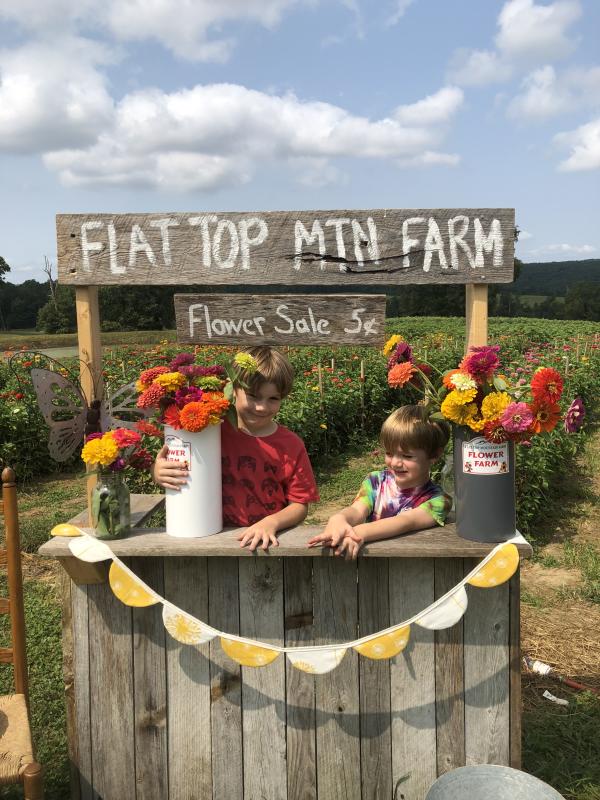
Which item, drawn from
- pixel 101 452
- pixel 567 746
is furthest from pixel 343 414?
pixel 101 452

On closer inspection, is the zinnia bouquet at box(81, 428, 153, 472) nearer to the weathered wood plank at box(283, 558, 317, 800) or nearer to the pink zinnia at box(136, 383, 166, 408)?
the pink zinnia at box(136, 383, 166, 408)

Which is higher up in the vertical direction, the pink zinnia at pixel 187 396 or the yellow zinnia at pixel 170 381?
the yellow zinnia at pixel 170 381

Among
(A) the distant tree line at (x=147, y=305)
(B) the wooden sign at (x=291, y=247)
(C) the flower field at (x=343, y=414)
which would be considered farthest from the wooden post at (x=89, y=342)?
(A) the distant tree line at (x=147, y=305)

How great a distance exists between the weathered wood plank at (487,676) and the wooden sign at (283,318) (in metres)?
0.89

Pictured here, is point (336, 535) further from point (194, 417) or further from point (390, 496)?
point (194, 417)

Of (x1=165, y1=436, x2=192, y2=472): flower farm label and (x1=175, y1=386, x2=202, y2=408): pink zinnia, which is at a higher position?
(x1=175, y1=386, x2=202, y2=408): pink zinnia

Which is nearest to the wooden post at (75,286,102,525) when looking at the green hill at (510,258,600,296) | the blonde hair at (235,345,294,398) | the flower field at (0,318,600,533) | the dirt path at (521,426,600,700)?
the blonde hair at (235,345,294,398)

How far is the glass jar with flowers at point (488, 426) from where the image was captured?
1.88 metres

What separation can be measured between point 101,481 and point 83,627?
490 millimetres

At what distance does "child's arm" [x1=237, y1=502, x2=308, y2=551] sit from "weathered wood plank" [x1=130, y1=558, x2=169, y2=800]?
0.31 meters

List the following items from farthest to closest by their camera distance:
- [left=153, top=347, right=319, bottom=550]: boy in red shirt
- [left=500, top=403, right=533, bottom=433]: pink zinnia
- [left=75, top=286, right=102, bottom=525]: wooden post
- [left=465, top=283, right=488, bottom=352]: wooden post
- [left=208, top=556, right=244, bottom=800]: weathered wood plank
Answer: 1. [left=75, top=286, right=102, bottom=525]: wooden post
2. [left=465, top=283, right=488, bottom=352]: wooden post
3. [left=153, top=347, right=319, bottom=550]: boy in red shirt
4. [left=208, top=556, right=244, bottom=800]: weathered wood plank
5. [left=500, top=403, right=533, bottom=433]: pink zinnia

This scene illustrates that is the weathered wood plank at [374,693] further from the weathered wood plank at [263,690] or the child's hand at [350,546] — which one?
the weathered wood plank at [263,690]

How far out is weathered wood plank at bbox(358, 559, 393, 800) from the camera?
2.03 meters

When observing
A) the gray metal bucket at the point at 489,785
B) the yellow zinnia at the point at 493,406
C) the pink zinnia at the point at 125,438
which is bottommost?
the gray metal bucket at the point at 489,785
